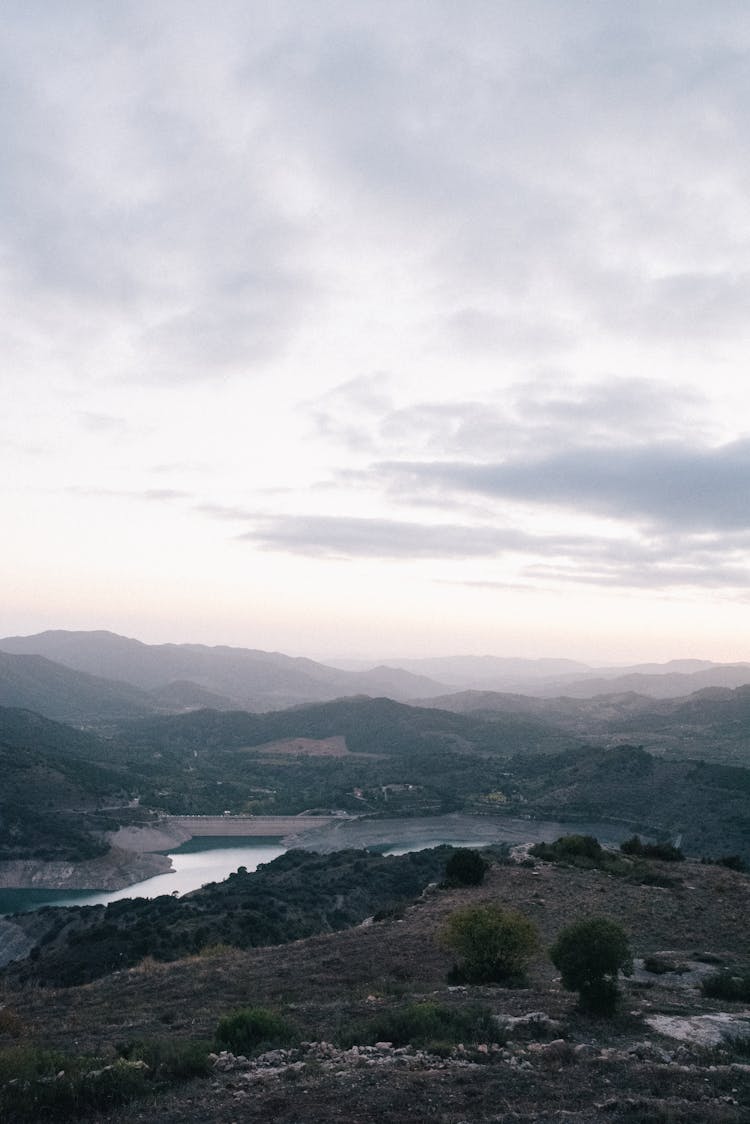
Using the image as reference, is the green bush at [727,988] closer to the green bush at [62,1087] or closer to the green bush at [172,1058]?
the green bush at [172,1058]

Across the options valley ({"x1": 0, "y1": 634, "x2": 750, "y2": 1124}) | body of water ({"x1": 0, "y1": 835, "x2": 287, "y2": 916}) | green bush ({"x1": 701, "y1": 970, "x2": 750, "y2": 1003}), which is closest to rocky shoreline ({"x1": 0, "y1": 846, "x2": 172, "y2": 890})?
valley ({"x1": 0, "y1": 634, "x2": 750, "y2": 1124})

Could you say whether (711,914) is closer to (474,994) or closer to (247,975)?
(474,994)

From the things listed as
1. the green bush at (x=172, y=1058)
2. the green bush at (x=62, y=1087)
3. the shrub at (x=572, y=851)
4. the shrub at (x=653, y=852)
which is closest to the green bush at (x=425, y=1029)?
the green bush at (x=172, y=1058)

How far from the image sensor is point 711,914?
1097 inches

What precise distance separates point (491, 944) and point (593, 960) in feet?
14.6

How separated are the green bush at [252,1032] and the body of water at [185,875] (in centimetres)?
6236

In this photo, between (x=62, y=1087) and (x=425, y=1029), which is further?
(x=425, y=1029)

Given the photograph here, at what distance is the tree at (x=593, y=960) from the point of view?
15.1 m

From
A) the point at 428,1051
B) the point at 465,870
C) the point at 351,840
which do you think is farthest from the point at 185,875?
the point at 428,1051

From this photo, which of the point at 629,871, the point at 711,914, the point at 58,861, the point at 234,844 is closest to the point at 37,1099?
the point at 711,914

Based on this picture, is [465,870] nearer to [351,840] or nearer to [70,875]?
[70,875]

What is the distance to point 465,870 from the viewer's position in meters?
32.8

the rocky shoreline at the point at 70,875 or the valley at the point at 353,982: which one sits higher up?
the valley at the point at 353,982

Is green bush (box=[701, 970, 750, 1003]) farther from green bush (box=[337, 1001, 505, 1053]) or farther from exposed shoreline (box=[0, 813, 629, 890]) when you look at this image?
exposed shoreline (box=[0, 813, 629, 890])
